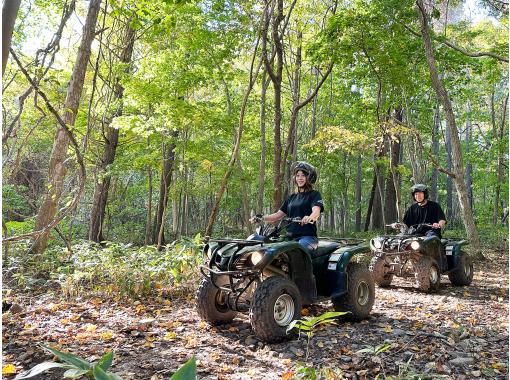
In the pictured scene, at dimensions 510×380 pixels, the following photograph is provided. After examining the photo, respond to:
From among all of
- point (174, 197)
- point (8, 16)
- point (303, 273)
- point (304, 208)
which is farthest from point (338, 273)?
point (174, 197)

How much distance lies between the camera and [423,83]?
1291 centimetres

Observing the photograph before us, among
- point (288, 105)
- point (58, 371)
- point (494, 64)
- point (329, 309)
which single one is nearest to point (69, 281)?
point (58, 371)

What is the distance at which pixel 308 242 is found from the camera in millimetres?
4887

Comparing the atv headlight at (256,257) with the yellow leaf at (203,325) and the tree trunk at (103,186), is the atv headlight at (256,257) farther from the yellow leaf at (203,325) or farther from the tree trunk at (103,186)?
the tree trunk at (103,186)

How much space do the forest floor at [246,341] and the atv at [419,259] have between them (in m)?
0.97

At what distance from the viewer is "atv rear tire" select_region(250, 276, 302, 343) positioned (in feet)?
13.2

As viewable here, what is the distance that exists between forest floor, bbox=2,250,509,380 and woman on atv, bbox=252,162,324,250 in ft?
3.48

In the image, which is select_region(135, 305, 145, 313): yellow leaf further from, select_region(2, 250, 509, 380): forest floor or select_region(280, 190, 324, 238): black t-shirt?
select_region(280, 190, 324, 238): black t-shirt

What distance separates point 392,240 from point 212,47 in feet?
21.7

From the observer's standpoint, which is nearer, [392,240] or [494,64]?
[392,240]

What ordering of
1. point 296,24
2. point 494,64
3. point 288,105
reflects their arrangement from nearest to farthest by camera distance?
point 494,64 → point 296,24 → point 288,105

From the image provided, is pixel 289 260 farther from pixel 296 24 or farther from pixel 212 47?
pixel 296 24

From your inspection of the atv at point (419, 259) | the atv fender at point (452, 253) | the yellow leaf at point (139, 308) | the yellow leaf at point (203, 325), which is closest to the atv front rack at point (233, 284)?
the yellow leaf at point (203, 325)

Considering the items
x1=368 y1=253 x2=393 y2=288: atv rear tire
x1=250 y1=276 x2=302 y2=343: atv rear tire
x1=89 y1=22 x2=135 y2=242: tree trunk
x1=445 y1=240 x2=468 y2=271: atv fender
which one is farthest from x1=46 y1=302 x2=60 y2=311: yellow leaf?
x1=89 y1=22 x2=135 y2=242: tree trunk
